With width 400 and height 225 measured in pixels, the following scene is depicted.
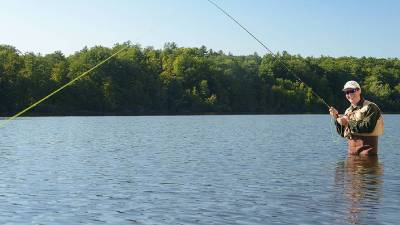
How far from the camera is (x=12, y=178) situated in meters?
23.3

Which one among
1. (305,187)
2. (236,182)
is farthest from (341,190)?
(236,182)

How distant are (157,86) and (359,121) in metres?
149

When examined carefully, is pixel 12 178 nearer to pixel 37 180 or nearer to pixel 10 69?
pixel 37 180

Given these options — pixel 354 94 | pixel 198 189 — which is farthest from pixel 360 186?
pixel 354 94

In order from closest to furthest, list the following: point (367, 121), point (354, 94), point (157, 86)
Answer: point (367, 121), point (354, 94), point (157, 86)

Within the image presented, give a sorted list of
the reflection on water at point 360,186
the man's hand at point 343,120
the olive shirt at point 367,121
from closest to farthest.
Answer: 1. the reflection on water at point 360,186
2. the olive shirt at point 367,121
3. the man's hand at point 343,120

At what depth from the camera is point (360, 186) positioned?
20094mm

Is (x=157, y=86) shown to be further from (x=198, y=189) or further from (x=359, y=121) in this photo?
(x=198, y=189)

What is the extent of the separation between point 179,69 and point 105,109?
32.6 m

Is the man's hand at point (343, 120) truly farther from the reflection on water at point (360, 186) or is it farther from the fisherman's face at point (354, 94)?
the reflection on water at point (360, 186)

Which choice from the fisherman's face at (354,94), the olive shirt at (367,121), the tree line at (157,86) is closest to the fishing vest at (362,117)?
the olive shirt at (367,121)

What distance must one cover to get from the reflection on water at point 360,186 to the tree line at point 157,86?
117507 mm

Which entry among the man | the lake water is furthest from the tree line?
the man

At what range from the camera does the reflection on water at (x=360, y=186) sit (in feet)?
50.0
